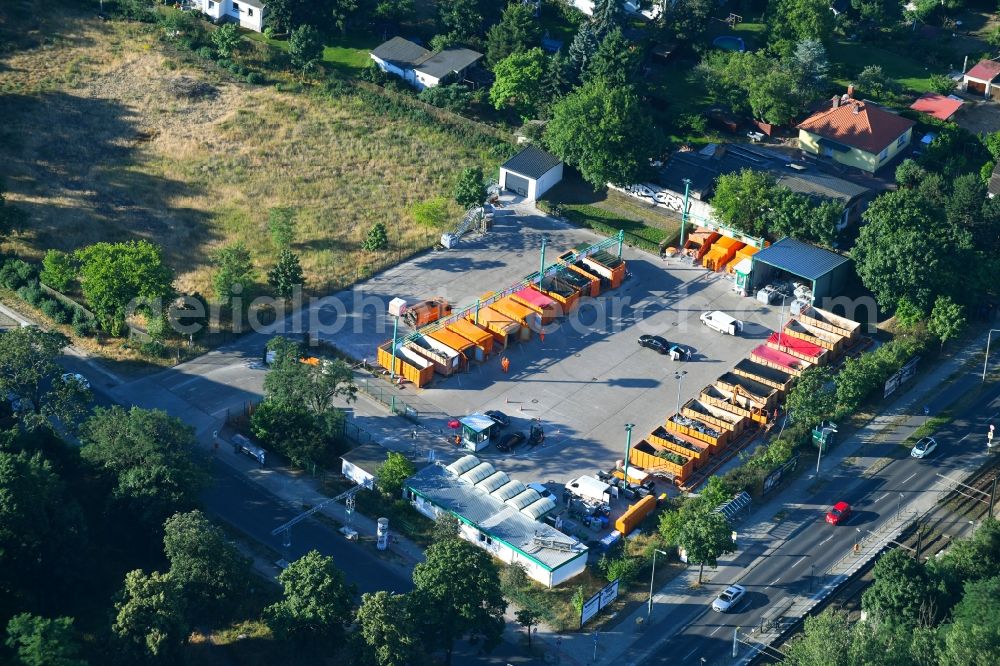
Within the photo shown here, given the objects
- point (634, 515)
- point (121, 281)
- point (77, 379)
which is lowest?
Answer: point (634, 515)

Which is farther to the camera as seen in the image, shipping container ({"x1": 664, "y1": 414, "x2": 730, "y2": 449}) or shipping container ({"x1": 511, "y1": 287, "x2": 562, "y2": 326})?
shipping container ({"x1": 511, "y1": 287, "x2": 562, "y2": 326})

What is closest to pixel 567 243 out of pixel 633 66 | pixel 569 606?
pixel 633 66

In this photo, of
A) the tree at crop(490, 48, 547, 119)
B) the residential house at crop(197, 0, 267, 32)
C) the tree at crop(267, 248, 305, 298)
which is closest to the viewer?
the tree at crop(267, 248, 305, 298)

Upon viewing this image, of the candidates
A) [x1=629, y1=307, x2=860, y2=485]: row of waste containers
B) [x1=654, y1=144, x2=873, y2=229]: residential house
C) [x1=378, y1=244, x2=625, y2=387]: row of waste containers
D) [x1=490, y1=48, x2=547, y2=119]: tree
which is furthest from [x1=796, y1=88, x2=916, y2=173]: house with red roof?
[x1=378, y1=244, x2=625, y2=387]: row of waste containers

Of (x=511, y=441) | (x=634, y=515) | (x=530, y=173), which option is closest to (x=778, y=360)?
(x=634, y=515)

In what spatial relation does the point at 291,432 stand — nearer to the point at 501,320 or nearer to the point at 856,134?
the point at 501,320

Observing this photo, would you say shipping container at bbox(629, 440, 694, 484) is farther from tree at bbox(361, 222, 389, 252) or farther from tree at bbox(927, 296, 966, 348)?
tree at bbox(361, 222, 389, 252)
